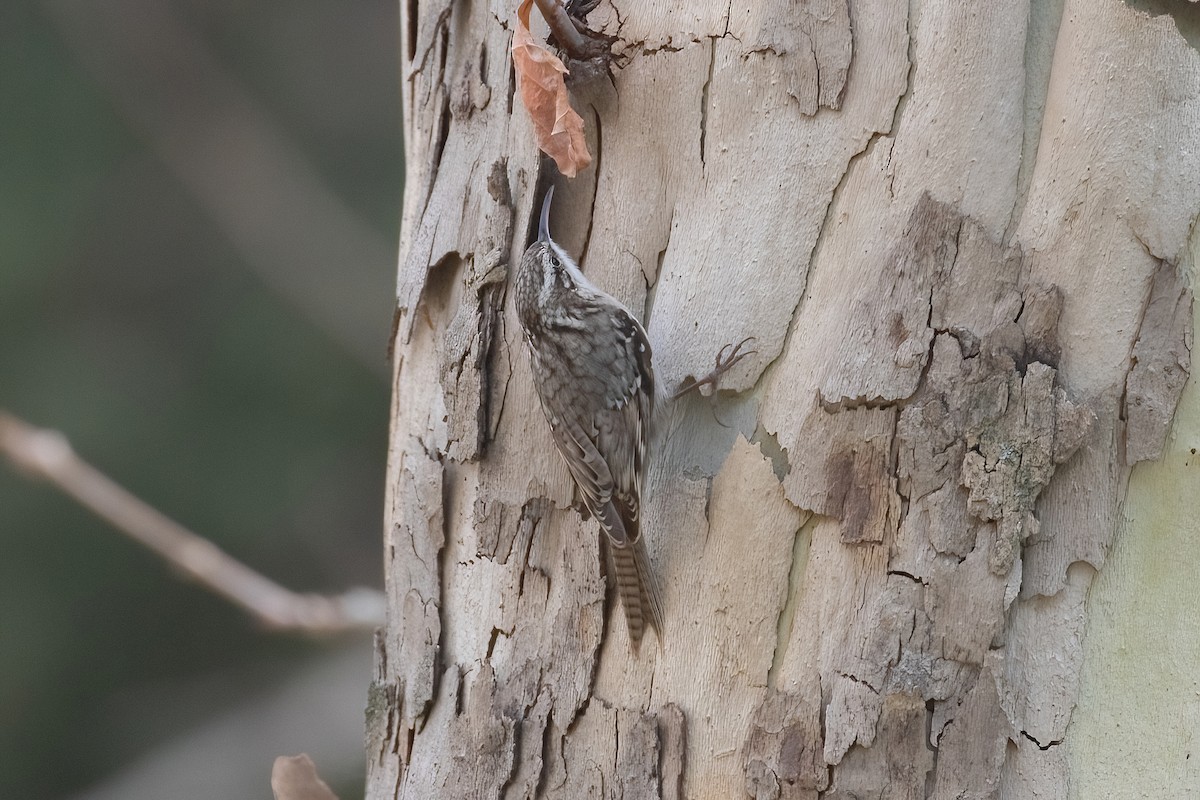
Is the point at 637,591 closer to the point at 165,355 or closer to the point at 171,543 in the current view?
the point at 171,543

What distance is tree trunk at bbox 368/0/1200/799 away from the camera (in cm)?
154

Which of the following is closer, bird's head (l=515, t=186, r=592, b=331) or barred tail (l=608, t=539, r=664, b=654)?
barred tail (l=608, t=539, r=664, b=654)

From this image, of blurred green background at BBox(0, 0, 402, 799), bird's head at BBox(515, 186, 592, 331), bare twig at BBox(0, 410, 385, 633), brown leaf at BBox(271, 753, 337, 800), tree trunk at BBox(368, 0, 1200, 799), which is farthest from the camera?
blurred green background at BBox(0, 0, 402, 799)

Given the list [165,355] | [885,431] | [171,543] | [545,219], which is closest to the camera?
[885,431]

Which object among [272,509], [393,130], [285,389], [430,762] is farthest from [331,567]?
[430,762]

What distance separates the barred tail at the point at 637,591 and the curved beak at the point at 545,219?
535mm

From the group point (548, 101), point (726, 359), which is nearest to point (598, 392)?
point (726, 359)

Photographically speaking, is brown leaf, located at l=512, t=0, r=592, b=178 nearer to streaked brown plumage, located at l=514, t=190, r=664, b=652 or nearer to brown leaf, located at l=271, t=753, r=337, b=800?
streaked brown plumage, located at l=514, t=190, r=664, b=652

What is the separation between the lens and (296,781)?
1.99 metres

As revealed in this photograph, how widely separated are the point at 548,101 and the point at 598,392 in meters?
0.56

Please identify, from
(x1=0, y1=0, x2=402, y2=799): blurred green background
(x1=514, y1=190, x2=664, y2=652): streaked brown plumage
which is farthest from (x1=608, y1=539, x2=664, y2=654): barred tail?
(x1=0, y1=0, x2=402, y2=799): blurred green background

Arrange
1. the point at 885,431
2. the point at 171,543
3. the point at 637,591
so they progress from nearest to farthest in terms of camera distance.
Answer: the point at 885,431 → the point at 637,591 → the point at 171,543

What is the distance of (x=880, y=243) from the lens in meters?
1.62

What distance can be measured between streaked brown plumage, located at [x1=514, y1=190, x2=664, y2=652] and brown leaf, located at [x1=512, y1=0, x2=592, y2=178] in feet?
→ 0.38
